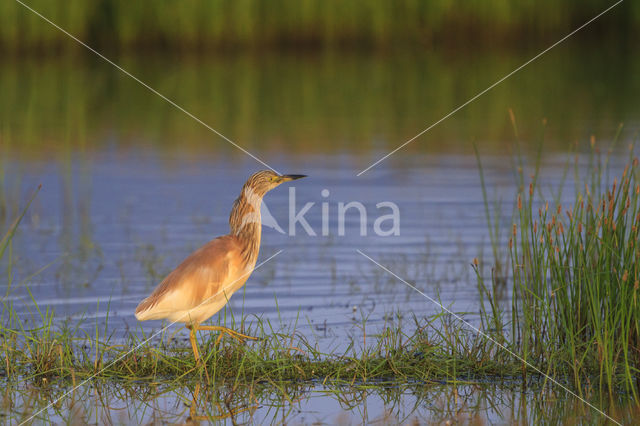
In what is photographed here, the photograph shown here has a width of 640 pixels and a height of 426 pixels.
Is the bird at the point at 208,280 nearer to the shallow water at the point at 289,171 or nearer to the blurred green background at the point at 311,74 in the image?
the shallow water at the point at 289,171

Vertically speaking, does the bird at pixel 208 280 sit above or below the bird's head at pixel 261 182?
below

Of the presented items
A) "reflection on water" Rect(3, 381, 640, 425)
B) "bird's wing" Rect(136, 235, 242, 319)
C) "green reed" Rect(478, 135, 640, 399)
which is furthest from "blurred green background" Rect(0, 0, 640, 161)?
"reflection on water" Rect(3, 381, 640, 425)

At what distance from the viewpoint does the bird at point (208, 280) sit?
5934 millimetres

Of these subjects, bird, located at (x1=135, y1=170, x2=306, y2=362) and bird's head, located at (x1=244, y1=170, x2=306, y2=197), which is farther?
bird's head, located at (x1=244, y1=170, x2=306, y2=197)

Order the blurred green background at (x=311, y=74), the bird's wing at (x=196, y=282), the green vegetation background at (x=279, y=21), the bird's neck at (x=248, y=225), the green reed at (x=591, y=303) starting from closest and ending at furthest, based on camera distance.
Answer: the green reed at (x=591, y=303) → the bird's wing at (x=196, y=282) → the bird's neck at (x=248, y=225) → the blurred green background at (x=311, y=74) → the green vegetation background at (x=279, y=21)

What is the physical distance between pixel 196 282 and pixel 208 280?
8cm

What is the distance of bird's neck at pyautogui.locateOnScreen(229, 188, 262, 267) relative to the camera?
6379 millimetres

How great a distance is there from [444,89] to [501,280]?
14.7m

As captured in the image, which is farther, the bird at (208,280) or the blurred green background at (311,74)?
the blurred green background at (311,74)

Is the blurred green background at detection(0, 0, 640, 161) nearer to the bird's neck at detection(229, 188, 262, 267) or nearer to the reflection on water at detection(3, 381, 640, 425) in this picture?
the bird's neck at detection(229, 188, 262, 267)

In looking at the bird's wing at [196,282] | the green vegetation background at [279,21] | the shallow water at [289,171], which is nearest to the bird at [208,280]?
the bird's wing at [196,282]

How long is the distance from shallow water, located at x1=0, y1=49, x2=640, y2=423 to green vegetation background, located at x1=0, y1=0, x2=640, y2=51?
1002 mm

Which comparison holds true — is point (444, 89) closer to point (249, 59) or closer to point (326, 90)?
point (326, 90)

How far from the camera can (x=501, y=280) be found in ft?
26.9
